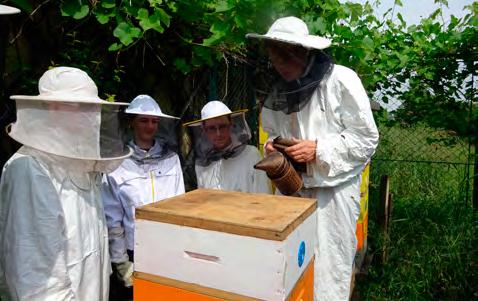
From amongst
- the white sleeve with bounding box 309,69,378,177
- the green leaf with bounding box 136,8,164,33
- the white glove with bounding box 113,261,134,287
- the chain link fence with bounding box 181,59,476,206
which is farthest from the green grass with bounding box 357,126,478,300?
the white glove with bounding box 113,261,134,287

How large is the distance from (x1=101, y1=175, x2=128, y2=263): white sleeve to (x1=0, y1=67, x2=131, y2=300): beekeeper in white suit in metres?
0.46

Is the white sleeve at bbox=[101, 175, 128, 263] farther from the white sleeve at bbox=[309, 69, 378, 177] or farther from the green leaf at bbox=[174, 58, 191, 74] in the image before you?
the white sleeve at bbox=[309, 69, 378, 177]

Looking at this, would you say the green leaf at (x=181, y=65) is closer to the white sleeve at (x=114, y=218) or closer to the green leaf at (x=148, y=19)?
the green leaf at (x=148, y=19)

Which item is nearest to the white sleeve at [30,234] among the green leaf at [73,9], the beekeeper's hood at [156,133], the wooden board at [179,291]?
the wooden board at [179,291]

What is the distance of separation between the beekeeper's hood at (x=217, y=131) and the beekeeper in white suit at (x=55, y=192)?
89cm

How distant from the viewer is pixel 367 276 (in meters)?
3.51

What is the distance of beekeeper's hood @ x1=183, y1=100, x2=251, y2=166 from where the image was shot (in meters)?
2.49

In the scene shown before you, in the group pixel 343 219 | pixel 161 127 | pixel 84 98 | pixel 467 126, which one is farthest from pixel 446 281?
pixel 84 98

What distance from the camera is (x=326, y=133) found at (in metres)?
2.10

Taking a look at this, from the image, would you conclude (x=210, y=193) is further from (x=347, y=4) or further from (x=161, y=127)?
(x=347, y=4)

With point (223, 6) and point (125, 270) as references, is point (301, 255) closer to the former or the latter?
point (125, 270)

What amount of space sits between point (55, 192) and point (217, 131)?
47.1 inches

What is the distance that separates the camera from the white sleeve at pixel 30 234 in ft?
4.49

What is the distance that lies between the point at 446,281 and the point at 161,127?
8.33 feet
